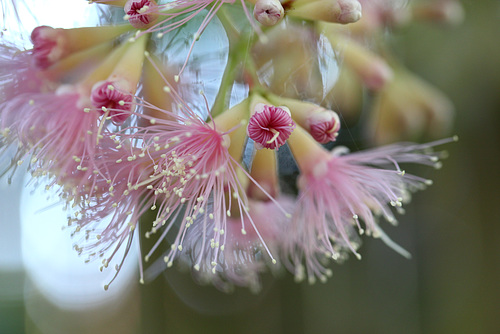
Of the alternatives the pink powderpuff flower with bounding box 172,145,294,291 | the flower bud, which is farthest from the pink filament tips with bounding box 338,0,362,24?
the pink powderpuff flower with bounding box 172,145,294,291

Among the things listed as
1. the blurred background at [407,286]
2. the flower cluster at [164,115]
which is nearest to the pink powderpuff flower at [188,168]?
the flower cluster at [164,115]

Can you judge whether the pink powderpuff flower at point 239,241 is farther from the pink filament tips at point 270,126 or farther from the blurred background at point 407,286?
the blurred background at point 407,286

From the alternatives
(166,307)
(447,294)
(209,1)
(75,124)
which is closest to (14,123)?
(75,124)

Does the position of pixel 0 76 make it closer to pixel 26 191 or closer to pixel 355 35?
pixel 26 191

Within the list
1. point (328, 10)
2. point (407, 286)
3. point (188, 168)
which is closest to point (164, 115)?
point (188, 168)

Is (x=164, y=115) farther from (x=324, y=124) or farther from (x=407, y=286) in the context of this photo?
(x=407, y=286)
